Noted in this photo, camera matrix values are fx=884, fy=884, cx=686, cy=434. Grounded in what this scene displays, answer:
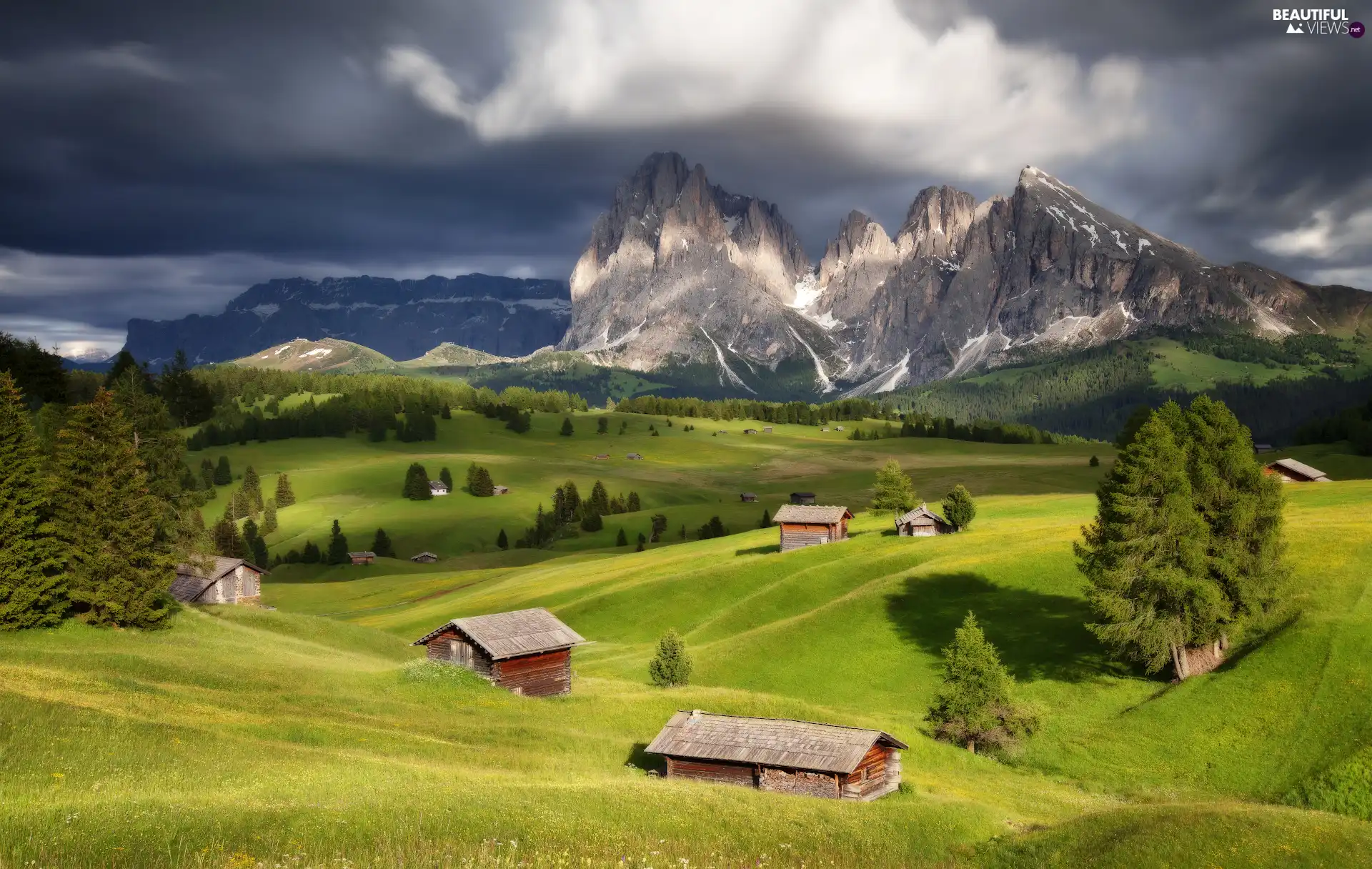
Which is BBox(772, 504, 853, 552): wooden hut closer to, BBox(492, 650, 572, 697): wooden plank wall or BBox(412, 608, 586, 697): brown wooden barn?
BBox(412, 608, 586, 697): brown wooden barn

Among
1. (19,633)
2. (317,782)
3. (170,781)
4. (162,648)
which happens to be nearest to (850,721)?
(317,782)

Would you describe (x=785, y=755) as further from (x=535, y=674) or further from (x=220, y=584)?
(x=220, y=584)

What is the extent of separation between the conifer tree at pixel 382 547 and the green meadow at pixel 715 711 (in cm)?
6348

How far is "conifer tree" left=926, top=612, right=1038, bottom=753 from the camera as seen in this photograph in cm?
4328

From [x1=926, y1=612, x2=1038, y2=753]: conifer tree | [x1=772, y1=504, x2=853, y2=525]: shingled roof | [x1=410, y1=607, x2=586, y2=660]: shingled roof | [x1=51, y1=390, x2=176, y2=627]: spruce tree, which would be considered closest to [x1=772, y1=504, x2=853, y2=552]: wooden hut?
[x1=772, y1=504, x2=853, y2=525]: shingled roof

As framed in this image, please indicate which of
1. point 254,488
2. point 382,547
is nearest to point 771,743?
point 382,547

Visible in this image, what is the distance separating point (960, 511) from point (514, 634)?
51.0 m

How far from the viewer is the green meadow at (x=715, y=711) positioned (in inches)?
807

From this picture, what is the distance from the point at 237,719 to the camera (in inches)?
1340

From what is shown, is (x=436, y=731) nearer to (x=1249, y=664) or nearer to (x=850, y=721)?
(x=850, y=721)

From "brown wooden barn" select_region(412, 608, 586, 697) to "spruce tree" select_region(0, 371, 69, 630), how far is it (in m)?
19.7

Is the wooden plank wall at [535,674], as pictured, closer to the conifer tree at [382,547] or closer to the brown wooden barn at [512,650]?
the brown wooden barn at [512,650]

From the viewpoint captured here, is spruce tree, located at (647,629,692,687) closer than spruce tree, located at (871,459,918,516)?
Yes

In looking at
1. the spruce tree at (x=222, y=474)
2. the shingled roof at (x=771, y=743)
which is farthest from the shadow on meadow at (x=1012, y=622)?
the spruce tree at (x=222, y=474)
